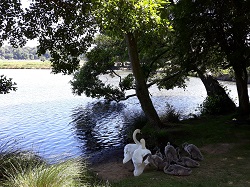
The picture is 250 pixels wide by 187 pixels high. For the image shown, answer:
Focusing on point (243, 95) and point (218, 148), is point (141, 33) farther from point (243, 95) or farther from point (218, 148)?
point (243, 95)

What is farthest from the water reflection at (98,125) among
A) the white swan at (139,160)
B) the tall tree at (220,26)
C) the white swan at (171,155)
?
the tall tree at (220,26)

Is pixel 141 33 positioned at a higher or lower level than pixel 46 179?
higher

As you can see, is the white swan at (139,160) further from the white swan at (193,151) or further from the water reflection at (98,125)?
the water reflection at (98,125)

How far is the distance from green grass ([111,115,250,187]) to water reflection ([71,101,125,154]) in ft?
8.80

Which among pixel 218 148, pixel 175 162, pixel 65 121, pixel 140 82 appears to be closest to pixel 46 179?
pixel 175 162

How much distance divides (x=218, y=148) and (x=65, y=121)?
441 inches

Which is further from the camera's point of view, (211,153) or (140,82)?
(140,82)

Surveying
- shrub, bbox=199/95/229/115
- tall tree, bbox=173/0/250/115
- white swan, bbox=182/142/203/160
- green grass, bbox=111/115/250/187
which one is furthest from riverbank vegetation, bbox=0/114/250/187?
tall tree, bbox=173/0/250/115

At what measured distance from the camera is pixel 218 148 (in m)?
8.80

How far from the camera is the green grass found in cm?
576

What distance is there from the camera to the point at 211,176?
20.0 feet

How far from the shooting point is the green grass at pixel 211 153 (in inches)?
227

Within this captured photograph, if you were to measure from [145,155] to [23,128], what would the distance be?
1112 centimetres

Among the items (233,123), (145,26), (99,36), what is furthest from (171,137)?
(99,36)
